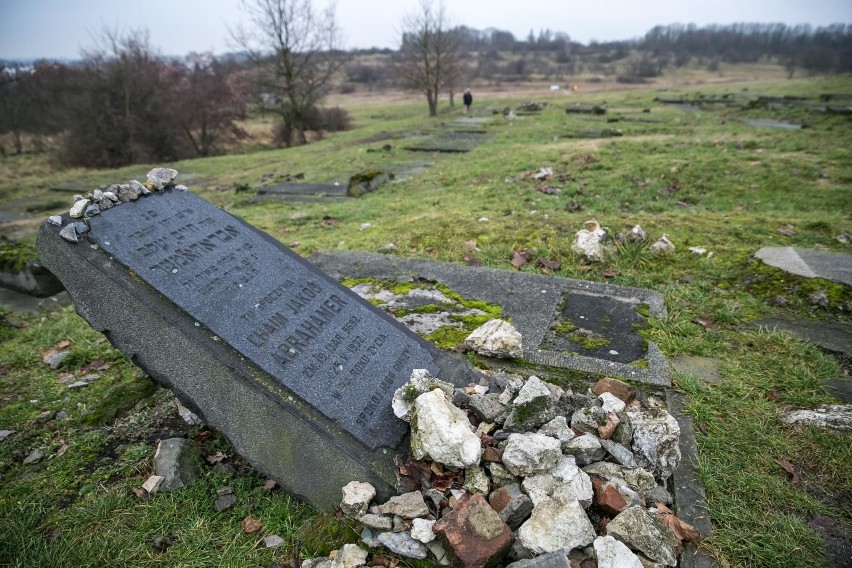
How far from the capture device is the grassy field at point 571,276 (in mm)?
2109

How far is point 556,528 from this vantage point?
1820 mm

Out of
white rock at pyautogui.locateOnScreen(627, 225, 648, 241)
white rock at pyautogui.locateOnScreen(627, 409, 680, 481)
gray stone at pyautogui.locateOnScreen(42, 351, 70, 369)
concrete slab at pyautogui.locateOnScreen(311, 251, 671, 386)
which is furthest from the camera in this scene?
white rock at pyautogui.locateOnScreen(627, 225, 648, 241)

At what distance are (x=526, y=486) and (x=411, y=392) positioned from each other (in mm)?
679

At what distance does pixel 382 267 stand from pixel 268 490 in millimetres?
2497

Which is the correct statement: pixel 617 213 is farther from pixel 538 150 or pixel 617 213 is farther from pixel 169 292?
pixel 169 292

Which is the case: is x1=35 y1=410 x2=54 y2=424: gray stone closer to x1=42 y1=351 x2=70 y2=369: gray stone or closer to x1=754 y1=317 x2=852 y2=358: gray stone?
x1=42 y1=351 x2=70 y2=369: gray stone

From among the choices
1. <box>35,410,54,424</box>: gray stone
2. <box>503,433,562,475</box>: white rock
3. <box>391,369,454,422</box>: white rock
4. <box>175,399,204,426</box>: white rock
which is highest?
<box>391,369,454,422</box>: white rock

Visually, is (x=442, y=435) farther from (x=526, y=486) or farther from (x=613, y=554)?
(x=613, y=554)

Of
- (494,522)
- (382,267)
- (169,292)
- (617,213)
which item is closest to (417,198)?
(617,213)

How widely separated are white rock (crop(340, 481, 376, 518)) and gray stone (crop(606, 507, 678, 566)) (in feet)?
3.17

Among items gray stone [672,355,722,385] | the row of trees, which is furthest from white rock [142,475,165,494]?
the row of trees

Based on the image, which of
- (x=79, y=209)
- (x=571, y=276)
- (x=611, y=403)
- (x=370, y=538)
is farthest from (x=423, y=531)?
(x=571, y=276)

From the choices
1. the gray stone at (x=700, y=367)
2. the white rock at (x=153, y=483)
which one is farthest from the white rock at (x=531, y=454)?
the white rock at (x=153, y=483)

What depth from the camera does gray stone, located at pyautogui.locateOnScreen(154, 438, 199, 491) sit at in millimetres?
2381
